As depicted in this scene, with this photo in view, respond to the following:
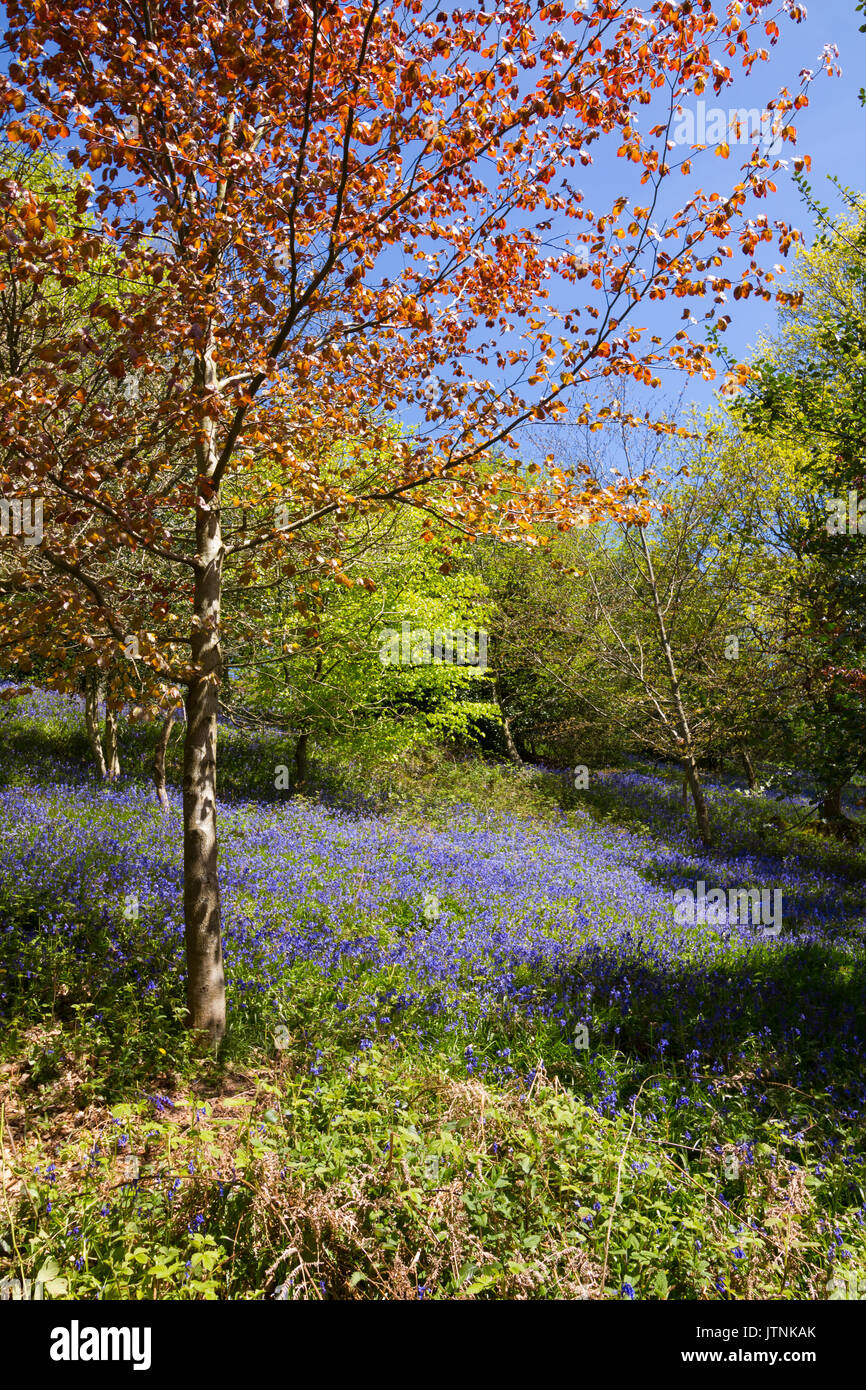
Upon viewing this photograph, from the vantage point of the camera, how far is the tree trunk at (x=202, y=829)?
199 inches

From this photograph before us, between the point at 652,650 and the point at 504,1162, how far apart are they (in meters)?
Result: 13.6

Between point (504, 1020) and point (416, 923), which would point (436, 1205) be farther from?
point (416, 923)

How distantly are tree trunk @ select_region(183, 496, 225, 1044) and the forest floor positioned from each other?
325 mm

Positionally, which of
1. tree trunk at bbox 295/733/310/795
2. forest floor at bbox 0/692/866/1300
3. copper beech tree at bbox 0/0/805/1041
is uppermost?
copper beech tree at bbox 0/0/805/1041

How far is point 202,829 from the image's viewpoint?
507 centimetres

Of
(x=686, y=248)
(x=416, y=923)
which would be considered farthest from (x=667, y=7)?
(x=416, y=923)

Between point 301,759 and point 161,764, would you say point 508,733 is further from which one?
point 161,764

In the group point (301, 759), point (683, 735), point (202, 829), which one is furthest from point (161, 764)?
point (683, 735)

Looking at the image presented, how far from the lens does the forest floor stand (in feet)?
9.83

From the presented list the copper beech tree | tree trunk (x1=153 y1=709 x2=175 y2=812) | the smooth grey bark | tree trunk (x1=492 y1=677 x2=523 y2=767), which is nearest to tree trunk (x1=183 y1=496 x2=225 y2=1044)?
the copper beech tree

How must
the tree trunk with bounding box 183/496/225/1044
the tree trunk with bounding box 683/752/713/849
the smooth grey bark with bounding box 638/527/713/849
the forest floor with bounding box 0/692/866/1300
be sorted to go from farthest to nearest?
1. the tree trunk with bounding box 683/752/713/849
2. the smooth grey bark with bounding box 638/527/713/849
3. the tree trunk with bounding box 183/496/225/1044
4. the forest floor with bounding box 0/692/866/1300

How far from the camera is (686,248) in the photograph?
14.3 feet

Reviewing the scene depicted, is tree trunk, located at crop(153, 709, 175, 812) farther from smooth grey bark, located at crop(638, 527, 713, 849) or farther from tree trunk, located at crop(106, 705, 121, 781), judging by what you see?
smooth grey bark, located at crop(638, 527, 713, 849)

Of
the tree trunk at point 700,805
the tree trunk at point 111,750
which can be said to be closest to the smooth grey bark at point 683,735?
the tree trunk at point 700,805
